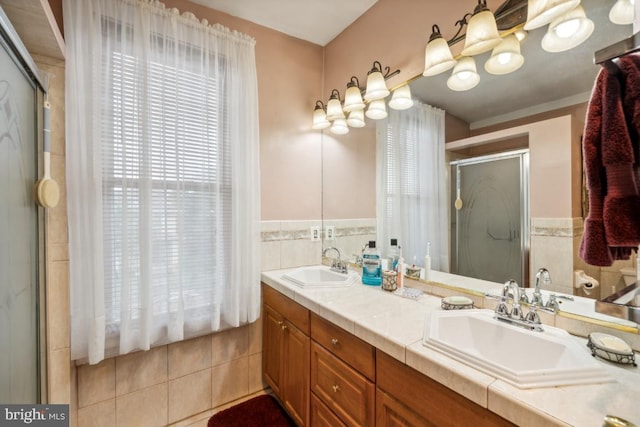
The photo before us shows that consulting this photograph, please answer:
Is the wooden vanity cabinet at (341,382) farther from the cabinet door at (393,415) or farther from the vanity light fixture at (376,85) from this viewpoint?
the vanity light fixture at (376,85)

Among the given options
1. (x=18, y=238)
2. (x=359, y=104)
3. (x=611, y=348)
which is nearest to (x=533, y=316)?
(x=611, y=348)

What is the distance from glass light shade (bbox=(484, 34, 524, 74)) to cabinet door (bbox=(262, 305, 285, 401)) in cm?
170

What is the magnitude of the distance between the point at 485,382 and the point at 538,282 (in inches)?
22.7

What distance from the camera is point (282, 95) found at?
6.84 feet

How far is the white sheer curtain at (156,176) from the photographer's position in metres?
1.36

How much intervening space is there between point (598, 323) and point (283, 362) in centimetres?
146

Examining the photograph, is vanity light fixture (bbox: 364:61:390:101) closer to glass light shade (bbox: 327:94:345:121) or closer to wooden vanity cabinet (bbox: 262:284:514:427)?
glass light shade (bbox: 327:94:345:121)

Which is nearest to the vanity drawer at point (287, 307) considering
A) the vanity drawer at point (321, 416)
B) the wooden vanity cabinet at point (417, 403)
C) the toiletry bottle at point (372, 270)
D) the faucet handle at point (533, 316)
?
the vanity drawer at point (321, 416)

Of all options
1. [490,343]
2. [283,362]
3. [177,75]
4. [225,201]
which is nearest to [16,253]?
[225,201]

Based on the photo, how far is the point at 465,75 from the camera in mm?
1341

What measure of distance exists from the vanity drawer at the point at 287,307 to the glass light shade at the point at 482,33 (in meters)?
1.43

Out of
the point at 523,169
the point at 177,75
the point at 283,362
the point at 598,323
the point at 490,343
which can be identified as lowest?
the point at 283,362

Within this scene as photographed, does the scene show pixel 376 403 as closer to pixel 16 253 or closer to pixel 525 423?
pixel 525 423

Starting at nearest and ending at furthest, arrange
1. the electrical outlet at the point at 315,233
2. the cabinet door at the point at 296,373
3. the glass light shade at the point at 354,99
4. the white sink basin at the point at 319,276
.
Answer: the cabinet door at the point at 296,373 < the white sink basin at the point at 319,276 < the glass light shade at the point at 354,99 < the electrical outlet at the point at 315,233
